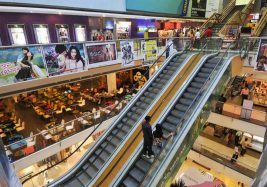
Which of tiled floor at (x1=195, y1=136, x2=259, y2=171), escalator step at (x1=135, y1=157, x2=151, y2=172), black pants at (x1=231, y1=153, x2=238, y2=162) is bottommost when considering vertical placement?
tiled floor at (x1=195, y1=136, x2=259, y2=171)

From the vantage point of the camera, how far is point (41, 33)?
12.5 metres

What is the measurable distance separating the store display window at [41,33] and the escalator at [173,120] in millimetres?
9887

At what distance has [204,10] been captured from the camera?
19000 mm

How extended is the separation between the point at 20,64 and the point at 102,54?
3.94 meters

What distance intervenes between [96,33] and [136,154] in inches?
467

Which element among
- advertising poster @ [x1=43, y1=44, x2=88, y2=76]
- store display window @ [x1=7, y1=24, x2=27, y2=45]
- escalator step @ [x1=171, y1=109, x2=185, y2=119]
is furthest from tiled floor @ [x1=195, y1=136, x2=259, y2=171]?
store display window @ [x1=7, y1=24, x2=27, y2=45]

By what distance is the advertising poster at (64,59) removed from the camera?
825cm

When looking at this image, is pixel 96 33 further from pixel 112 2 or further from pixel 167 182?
pixel 167 182

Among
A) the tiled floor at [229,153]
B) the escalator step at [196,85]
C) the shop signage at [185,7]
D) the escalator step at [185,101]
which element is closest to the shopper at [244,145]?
the tiled floor at [229,153]

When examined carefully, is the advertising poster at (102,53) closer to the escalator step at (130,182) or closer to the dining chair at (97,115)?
the dining chair at (97,115)

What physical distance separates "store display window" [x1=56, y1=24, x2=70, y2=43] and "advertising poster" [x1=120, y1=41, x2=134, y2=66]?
199 inches

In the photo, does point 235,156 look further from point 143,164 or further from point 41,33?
point 41,33

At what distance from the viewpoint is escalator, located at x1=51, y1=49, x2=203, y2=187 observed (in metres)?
6.78

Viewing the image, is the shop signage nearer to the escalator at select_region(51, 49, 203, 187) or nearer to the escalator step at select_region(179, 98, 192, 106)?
the escalator at select_region(51, 49, 203, 187)
